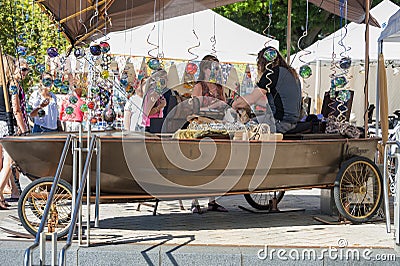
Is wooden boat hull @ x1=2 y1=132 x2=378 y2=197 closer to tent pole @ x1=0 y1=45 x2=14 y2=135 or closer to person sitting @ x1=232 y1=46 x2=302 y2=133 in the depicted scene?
person sitting @ x1=232 y1=46 x2=302 y2=133

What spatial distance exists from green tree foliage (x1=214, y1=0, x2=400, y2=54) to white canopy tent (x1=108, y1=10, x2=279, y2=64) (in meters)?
6.45

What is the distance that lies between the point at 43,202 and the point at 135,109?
7.75 ft

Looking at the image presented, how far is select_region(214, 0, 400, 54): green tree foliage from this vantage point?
2175 centimetres

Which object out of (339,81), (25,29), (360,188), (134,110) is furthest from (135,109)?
(360,188)

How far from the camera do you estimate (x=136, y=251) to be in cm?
539

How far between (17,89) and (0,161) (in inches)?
39.9

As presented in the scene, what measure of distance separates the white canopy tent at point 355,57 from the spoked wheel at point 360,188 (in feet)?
20.1

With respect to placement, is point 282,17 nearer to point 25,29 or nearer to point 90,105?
point 25,29

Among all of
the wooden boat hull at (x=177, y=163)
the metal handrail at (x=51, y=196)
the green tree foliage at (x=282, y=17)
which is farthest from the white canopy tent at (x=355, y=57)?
the metal handrail at (x=51, y=196)

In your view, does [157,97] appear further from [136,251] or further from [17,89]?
[136,251]

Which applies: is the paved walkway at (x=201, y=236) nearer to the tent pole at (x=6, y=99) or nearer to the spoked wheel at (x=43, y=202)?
the spoked wheel at (x=43, y=202)

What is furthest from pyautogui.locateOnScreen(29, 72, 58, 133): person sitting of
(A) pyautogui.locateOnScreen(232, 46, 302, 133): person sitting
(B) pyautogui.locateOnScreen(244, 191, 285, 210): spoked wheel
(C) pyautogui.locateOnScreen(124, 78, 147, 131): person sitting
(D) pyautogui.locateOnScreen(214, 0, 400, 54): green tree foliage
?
(D) pyautogui.locateOnScreen(214, 0, 400, 54): green tree foliage

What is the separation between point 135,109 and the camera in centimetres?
827

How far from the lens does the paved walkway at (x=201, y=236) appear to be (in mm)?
5363
